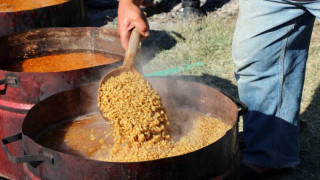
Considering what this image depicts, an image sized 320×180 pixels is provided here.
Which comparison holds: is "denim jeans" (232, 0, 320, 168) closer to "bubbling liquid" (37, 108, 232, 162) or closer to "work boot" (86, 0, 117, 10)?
"bubbling liquid" (37, 108, 232, 162)

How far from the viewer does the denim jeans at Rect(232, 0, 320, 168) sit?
8.01 ft

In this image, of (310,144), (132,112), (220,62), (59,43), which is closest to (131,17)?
(132,112)

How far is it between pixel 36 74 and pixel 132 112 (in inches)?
30.4

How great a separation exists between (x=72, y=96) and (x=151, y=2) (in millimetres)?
4833

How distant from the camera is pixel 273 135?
276 centimetres

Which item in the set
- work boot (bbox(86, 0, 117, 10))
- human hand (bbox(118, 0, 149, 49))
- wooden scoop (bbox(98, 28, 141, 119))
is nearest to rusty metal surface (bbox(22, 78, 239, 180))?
wooden scoop (bbox(98, 28, 141, 119))

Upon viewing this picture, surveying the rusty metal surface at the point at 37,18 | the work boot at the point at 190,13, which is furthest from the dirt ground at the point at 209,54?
the rusty metal surface at the point at 37,18

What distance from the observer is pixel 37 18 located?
375cm

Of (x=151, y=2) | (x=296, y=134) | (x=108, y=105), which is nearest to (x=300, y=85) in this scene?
(x=296, y=134)

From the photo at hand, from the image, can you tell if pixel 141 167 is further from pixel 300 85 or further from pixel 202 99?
pixel 300 85

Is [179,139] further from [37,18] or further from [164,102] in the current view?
[37,18]

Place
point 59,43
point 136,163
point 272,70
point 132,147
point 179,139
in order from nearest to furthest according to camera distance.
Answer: point 136,163, point 132,147, point 179,139, point 272,70, point 59,43

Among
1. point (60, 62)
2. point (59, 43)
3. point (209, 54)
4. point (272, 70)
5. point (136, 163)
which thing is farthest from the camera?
point (209, 54)

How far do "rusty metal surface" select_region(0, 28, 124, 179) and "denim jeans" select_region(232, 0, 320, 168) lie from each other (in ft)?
2.79
